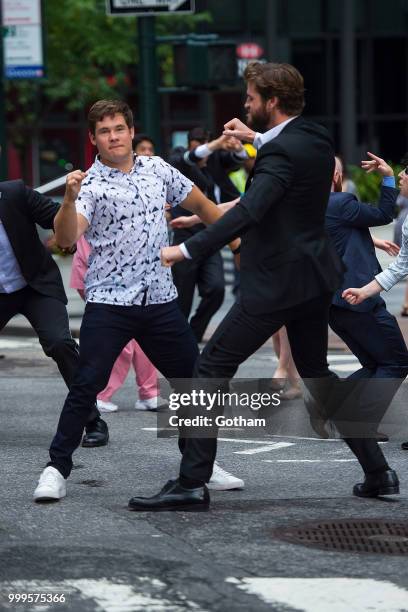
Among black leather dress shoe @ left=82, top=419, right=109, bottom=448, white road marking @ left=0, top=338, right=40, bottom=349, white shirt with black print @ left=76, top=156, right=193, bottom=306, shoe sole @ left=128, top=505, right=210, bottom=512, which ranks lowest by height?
white road marking @ left=0, top=338, right=40, bottom=349

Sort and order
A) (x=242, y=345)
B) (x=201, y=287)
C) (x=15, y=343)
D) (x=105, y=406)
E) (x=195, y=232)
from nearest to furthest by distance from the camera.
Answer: (x=242, y=345)
(x=105, y=406)
(x=201, y=287)
(x=195, y=232)
(x=15, y=343)

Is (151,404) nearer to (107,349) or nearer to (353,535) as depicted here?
(107,349)

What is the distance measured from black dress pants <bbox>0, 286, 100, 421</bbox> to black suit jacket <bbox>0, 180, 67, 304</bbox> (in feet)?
0.24

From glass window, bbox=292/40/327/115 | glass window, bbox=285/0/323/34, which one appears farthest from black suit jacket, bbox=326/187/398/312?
glass window, bbox=285/0/323/34

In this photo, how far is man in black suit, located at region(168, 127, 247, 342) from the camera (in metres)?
11.5

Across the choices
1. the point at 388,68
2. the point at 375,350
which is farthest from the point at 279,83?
the point at 388,68

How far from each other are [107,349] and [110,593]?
6.18 feet

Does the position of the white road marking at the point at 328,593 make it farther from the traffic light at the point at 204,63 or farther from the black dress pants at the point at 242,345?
the traffic light at the point at 204,63

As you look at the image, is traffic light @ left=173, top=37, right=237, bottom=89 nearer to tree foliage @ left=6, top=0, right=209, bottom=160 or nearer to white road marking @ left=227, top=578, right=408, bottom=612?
tree foliage @ left=6, top=0, right=209, bottom=160

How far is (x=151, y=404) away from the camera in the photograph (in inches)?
396

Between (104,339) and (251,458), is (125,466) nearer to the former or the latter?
(251,458)

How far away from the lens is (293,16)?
4312cm

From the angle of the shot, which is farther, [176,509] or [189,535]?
[176,509]

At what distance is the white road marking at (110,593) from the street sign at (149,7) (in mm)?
10991
